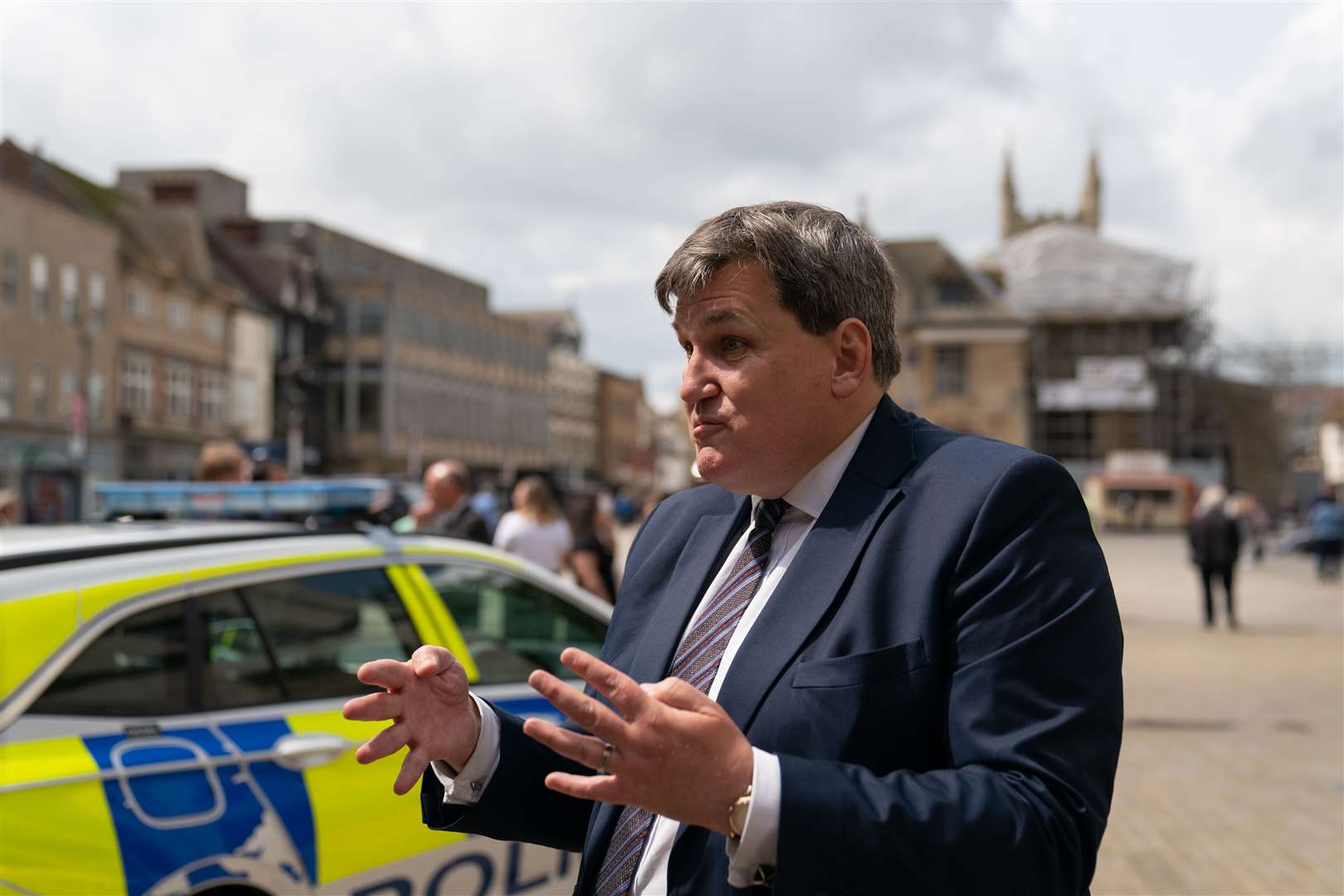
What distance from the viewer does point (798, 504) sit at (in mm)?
2139

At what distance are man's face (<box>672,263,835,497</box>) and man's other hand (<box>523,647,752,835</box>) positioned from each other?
503 mm

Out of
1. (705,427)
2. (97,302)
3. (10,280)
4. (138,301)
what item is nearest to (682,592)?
(705,427)

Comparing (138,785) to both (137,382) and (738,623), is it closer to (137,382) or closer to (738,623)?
(738,623)

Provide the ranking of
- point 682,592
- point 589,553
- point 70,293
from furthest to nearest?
point 70,293 < point 589,553 < point 682,592

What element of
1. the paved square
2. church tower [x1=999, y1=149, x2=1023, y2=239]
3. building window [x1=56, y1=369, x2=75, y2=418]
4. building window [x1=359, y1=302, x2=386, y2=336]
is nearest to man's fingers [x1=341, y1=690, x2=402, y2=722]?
the paved square

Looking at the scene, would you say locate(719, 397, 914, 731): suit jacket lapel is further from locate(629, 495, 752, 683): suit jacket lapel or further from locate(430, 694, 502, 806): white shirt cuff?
locate(430, 694, 502, 806): white shirt cuff

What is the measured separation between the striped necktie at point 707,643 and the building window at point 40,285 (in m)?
44.3

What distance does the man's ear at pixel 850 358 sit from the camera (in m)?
2.08

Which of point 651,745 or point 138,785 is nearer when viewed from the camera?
point 651,745

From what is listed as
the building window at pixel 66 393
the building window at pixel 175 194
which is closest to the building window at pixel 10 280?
the building window at pixel 66 393

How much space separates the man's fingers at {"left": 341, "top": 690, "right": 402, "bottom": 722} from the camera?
1959 mm

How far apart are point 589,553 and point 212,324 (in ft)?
153

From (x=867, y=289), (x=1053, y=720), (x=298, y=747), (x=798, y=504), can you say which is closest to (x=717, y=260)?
(x=867, y=289)

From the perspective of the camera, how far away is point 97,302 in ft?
149
